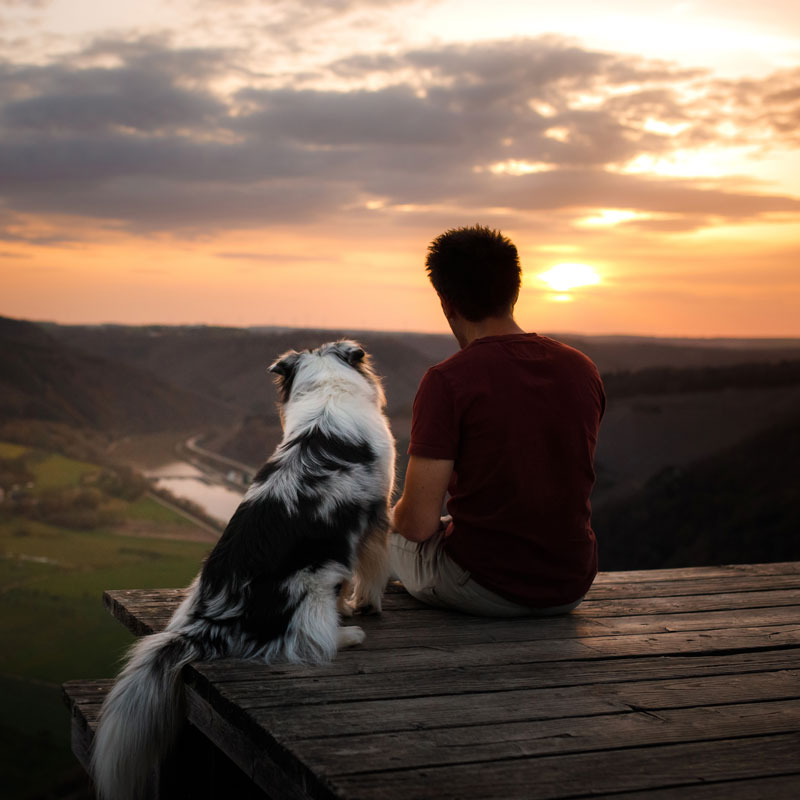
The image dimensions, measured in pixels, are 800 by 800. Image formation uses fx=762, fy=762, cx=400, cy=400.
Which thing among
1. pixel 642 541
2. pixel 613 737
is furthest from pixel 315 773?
pixel 642 541

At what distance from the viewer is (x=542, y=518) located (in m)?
2.69

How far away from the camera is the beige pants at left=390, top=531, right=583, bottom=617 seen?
288 centimetres

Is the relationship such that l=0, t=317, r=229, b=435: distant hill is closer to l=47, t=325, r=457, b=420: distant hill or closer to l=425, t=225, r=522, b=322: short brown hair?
l=47, t=325, r=457, b=420: distant hill

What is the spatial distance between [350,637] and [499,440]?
828 millimetres

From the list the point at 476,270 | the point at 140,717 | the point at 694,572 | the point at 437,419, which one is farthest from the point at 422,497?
the point at 694,572

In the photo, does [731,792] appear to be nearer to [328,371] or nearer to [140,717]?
[140,717]

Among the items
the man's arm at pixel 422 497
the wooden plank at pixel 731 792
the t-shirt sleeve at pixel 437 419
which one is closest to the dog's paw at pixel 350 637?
the man's arm at pixel 422 497

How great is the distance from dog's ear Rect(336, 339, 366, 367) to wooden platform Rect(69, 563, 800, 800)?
3.31 ft

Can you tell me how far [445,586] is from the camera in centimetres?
295

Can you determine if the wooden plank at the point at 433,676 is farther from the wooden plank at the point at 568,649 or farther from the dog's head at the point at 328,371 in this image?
the dog's head at the point at 328,371

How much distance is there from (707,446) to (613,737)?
10.7 meters

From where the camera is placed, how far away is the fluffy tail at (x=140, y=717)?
7.00ft

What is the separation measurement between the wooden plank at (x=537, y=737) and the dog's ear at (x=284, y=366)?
154 centimetres

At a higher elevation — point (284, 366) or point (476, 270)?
point (476, 270)
